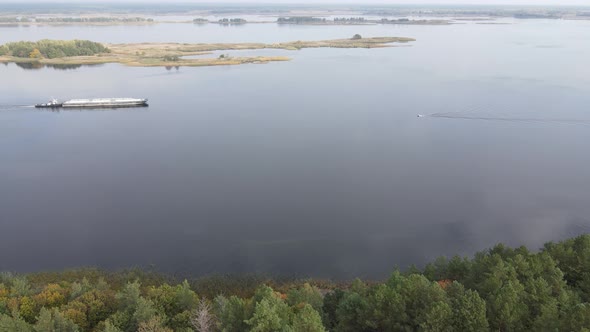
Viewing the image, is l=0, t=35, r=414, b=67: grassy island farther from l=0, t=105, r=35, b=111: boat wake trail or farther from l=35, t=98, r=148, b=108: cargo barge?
l=0, t=105, r=35, b=111: boat wake trail

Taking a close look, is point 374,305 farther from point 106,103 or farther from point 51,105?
point 51,105

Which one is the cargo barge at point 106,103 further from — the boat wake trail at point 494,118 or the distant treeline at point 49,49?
the distant treeline at point 49,49

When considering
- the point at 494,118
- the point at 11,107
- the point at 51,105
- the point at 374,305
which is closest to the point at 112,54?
the point at 51,105

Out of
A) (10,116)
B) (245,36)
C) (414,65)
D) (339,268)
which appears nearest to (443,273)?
(339,268)

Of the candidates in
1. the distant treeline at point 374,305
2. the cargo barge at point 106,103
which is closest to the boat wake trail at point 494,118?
the distant treeline at point 374,305

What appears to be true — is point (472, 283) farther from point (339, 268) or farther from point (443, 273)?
point (339, 268)

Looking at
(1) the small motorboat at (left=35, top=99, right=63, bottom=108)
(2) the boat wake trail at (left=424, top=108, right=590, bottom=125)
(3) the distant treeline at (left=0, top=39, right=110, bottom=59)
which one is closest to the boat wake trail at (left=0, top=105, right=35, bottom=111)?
(1) the small motorboat at (left=35, top=99, right=63, bottom=108)
